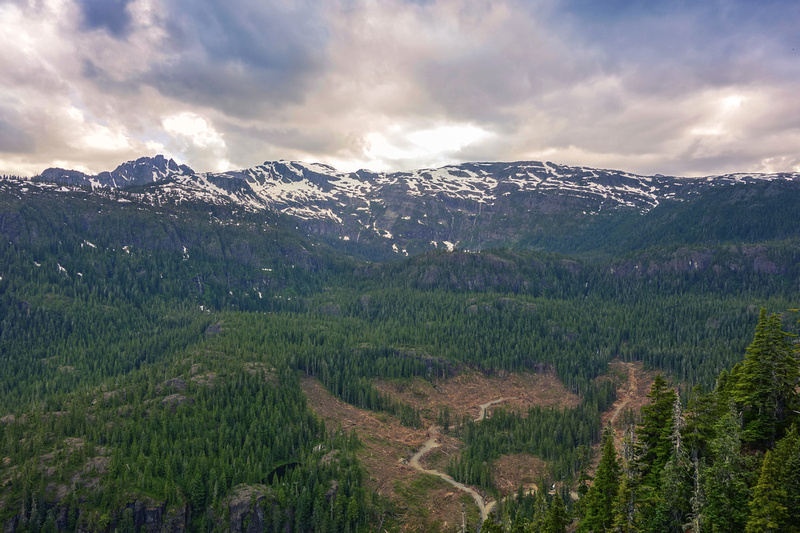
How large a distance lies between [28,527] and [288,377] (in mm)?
93519

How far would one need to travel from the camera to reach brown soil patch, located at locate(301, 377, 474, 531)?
119125 millimetres

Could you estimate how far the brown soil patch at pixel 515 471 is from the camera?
13412 cm

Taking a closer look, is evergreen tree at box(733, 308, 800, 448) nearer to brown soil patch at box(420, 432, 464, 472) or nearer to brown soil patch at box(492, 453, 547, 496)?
brown soil patch at box(492, 453, 547, 496)

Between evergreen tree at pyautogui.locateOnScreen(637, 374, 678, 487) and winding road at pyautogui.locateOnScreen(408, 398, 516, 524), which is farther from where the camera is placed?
winding road at pyautogui.locateOnScreen(408, 398, 516, 524)

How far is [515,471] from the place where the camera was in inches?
5586

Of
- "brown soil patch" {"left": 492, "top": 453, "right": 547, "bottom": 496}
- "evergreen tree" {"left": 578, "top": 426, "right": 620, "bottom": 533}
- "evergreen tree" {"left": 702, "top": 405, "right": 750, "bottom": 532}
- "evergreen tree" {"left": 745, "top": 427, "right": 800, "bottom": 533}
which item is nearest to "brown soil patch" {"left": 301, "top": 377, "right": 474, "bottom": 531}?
"brown soil patch" {"left": 492, "top": 453, "right": 547, "bottom": 496}

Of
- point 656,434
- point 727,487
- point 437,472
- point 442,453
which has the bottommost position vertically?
point 437,472

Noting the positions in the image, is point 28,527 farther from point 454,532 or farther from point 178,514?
point 454,532

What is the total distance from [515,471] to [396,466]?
121 ft

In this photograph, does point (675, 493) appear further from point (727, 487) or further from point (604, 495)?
point (604, 495)

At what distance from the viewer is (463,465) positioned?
13975cm

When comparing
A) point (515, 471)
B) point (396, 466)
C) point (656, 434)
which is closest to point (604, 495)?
point (656, 434)

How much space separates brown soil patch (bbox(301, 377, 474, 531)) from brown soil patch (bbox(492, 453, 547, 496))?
15092 millimetres

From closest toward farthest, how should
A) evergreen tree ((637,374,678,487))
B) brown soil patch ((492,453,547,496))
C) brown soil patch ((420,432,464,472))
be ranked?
1. evergreen tree ((637,374,678,487))
2. brown soil patch ((492,453,547,496))
3. brown soil patch ((420,432,464,472))
